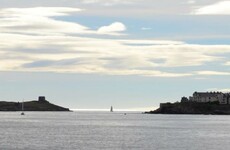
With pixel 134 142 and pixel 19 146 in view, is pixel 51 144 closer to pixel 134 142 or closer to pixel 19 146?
pixel 19 146

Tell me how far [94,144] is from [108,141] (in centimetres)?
997

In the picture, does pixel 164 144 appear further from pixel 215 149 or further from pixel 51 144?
pixel 51 144

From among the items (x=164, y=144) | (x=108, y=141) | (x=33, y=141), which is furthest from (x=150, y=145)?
(x=33, y=141)

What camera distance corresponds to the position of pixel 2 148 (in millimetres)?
125562

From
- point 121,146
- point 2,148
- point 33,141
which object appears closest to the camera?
point 2,148

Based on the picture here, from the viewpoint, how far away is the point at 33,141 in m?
148

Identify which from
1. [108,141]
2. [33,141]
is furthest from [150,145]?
[33,141]

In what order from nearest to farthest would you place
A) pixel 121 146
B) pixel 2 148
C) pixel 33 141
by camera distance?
pixel 2 148, pixel 121 146, pixel 33 141

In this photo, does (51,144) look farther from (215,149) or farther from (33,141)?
(215,149)

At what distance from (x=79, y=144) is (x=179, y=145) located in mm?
24492

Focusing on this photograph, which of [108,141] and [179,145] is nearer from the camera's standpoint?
[179,145]

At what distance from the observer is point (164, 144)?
143750 mm

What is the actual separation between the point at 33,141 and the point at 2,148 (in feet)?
75.0

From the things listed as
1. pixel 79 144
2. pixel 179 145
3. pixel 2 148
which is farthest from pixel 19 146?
pixel 179 145
